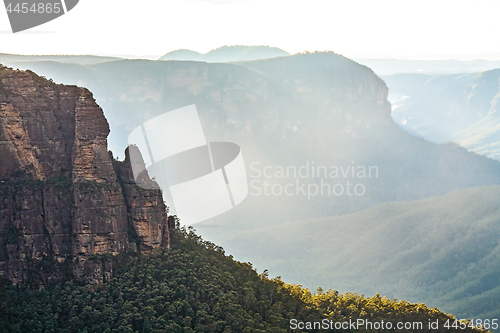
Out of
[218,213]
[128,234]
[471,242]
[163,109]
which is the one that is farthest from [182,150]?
[128,234]

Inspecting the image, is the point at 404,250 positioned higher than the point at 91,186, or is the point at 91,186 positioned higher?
the point at 404,250

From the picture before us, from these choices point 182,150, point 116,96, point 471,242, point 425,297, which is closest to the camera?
point 425,297

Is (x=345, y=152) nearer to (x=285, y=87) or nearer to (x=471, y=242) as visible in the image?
(x=285, y=87)

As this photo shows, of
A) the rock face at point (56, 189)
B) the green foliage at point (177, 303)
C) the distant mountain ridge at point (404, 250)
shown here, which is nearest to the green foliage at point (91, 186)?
the rock face at point (56, 189)

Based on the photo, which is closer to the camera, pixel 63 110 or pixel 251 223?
pixel 63 110

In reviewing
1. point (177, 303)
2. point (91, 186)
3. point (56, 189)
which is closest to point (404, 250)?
point (177, 303)

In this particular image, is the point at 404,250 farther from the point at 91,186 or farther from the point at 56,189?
the point at 56,189
